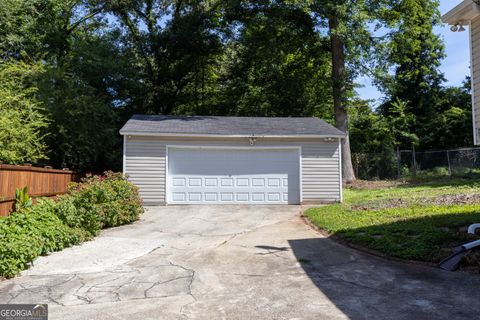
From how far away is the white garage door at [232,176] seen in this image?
14.2 m

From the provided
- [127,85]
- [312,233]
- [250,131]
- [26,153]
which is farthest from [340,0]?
[26,153]

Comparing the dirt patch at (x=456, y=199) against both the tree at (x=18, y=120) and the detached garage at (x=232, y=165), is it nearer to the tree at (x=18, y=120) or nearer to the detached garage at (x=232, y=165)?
the detached garage at (x=232, y=165)

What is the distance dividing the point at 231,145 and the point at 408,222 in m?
7.17

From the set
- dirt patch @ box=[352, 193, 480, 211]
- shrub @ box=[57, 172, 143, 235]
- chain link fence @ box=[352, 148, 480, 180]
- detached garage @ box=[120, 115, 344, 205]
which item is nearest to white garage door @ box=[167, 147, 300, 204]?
detached garage @ box=[120, 115, 344, 205]

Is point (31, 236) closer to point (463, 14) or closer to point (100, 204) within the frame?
point (100, 204)

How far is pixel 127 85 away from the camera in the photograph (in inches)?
795

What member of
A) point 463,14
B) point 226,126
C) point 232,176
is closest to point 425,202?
point 463,14

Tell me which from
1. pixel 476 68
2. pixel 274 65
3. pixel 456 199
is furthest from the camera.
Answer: pixel 274 65

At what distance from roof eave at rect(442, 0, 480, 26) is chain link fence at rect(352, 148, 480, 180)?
12.4 m

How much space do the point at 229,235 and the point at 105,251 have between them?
2.71 m

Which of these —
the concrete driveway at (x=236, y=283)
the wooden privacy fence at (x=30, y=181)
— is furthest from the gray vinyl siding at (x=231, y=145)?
the concrete driveway at (x=236, y=283)

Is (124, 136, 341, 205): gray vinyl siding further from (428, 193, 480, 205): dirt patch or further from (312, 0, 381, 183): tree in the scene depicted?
(312, 0, 381, 183): tree

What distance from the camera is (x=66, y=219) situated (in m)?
8.60

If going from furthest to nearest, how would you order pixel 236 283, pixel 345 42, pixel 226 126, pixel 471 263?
pixel 345 42, pixel 226 126, pixel 471 263, pixel 236 283
